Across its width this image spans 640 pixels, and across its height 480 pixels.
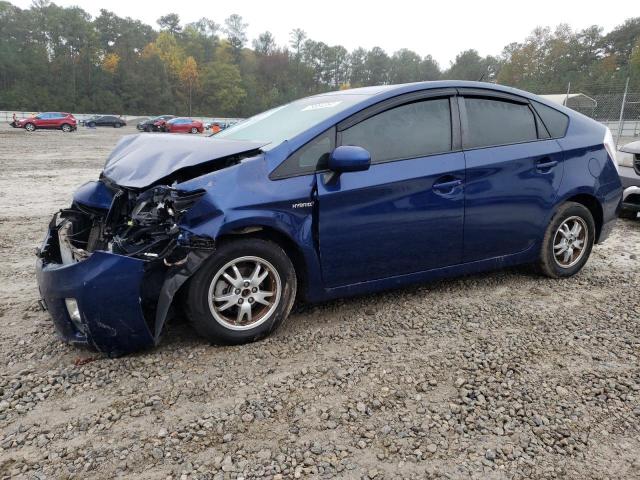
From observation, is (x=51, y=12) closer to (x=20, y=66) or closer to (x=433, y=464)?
(x=20, y=66)

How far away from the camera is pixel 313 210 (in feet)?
10.2

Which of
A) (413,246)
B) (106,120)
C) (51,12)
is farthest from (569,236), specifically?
(51,12)

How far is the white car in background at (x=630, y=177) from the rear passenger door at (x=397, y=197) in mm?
4187

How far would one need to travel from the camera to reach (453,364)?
9.48ft

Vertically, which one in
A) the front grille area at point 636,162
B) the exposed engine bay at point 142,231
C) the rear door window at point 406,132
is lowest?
the exposed engine bay at point 142,231

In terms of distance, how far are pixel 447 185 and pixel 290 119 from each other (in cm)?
127

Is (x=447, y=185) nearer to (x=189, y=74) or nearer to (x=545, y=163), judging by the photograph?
(x=545, y=163)

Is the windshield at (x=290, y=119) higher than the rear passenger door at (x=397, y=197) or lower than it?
higher

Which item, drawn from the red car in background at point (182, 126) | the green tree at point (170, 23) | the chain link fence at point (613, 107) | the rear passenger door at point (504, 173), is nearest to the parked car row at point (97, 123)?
the red car in background at point (182, 126)

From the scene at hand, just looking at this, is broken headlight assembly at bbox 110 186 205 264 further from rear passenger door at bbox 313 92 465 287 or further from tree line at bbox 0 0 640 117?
tree line at bbox 0 0 640 117

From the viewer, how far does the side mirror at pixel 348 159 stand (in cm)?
309

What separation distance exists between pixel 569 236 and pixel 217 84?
8966 centimetres

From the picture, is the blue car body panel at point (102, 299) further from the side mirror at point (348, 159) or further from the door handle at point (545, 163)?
the door handle at point (545, 163)

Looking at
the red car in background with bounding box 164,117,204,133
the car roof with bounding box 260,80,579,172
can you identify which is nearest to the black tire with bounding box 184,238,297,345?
the car roof with bounding box 260,80,579,172
